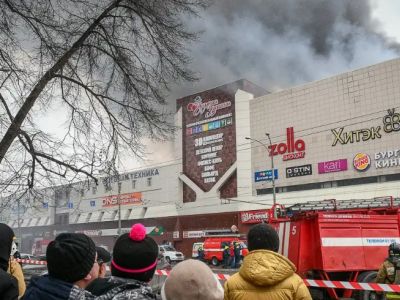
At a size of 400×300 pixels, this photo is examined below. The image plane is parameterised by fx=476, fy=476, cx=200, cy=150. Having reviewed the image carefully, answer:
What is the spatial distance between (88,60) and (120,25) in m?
0.76

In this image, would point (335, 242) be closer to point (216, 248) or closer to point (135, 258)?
point (135, 258)

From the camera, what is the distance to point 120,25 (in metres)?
7.63

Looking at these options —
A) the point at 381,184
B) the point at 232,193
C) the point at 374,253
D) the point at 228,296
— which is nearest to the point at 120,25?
the point at 228,296

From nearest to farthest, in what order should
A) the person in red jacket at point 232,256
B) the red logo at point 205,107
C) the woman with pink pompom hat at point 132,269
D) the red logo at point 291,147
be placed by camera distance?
the woman with pink pompom hat at point 132,269 < the person in red jacket at point 232,256 < the red logo at point 291,147 < the red logo at point 205,107

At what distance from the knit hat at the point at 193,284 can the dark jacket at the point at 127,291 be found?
122 millimetres

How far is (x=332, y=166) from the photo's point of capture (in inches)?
1368

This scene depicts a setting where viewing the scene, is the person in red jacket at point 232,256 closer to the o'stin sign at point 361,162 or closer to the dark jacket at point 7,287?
the o'stin sign at point 361,162

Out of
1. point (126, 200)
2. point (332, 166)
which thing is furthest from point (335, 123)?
point (126, 200)

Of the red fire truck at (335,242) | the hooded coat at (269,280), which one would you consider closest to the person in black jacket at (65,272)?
the hooded coat at (269,280)

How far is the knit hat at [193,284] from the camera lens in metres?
2.12

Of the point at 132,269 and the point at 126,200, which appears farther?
the point at 126,200

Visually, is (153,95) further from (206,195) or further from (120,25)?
(206,195)

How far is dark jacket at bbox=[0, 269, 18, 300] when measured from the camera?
2740 mm

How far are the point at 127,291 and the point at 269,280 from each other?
1044mm
